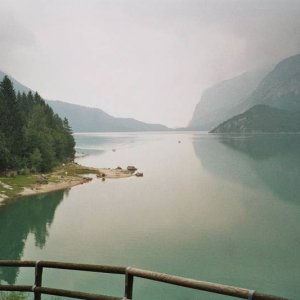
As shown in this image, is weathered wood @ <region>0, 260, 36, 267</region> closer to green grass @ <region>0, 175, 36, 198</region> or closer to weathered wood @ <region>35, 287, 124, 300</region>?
weathered wood @ <region>35, 287, 124, 300</region>

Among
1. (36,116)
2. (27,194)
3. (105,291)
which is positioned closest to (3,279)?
(105,291)

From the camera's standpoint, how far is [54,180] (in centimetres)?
9775

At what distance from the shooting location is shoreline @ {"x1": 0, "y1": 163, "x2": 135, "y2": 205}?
82.0 metres

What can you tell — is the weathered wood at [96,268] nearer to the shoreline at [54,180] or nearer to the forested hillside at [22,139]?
the shoreline at [54,180]

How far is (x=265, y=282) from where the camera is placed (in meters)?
36.1

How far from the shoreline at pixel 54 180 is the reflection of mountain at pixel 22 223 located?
317 cm

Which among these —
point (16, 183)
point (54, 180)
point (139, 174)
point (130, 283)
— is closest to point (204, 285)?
point (130, 283)

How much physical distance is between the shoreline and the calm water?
3.55 metres

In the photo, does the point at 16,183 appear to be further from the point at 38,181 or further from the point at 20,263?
the point at 20,263

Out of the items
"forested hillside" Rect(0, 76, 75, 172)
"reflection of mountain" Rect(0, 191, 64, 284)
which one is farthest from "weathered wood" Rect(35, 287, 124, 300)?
"forested hillside" Rect(0, 76, 75, 172)

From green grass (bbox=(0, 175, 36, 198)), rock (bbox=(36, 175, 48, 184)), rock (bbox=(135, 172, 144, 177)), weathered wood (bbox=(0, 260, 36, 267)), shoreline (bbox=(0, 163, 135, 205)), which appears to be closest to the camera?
weathered wood (bbox=(0, 260, 36, 267))

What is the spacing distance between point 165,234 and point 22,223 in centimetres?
2529

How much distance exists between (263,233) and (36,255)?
3051 cm

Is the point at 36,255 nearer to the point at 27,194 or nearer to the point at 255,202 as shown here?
the point at 27,194
